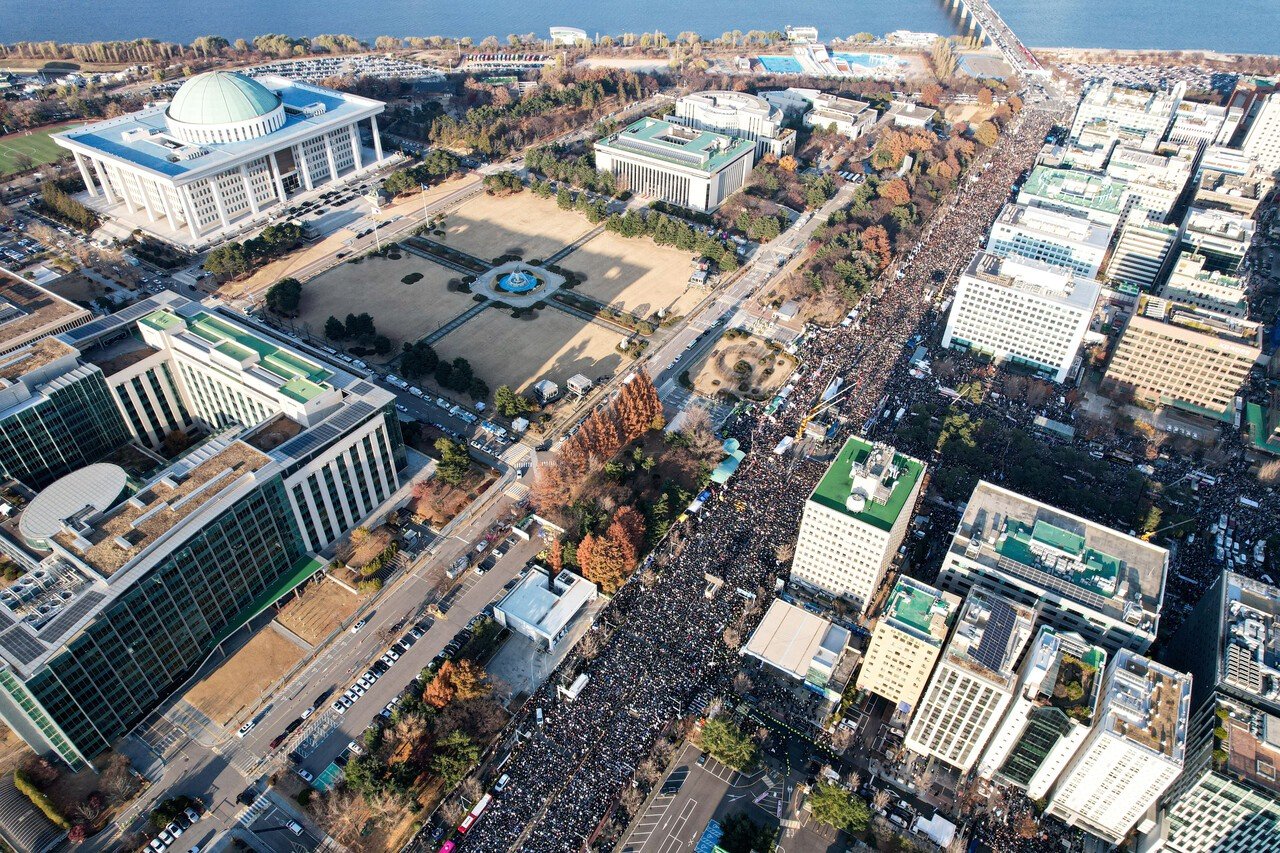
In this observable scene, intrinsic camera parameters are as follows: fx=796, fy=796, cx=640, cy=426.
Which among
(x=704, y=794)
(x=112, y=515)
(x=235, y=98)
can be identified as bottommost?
(x=704, y=794)

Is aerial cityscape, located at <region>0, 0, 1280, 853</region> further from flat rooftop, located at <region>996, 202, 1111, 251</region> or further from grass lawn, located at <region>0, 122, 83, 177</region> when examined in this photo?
grass lawn, located at <region>0, 122, 83, 177</region>

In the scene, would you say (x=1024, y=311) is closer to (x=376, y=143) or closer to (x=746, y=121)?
(x=746, y=121)

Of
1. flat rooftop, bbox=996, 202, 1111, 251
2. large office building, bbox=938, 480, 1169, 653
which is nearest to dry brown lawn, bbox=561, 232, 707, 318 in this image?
flat rooftop, bbox=996, 202, 1111, 251

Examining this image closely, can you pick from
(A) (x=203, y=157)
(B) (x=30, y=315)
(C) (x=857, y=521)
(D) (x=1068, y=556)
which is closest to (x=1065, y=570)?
(D) (x=1068, y=556)

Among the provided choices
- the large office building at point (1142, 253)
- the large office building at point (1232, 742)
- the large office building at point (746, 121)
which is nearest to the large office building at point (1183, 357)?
the large office building at point (1142, 253)

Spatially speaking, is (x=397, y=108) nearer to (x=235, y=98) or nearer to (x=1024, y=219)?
(x=235, y=98)

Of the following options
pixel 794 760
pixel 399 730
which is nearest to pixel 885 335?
pixel 794 760
